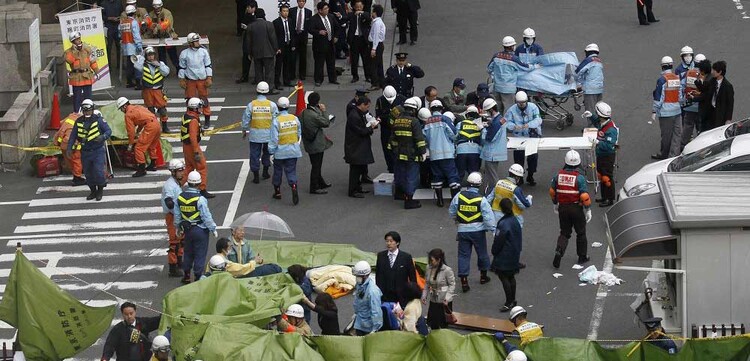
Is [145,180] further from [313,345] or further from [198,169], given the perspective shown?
[313,345]

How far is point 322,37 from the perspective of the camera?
3228 centimetres

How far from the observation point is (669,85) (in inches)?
1065

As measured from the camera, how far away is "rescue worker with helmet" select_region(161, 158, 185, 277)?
23.0 meters

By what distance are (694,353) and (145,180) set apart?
41.8 feet

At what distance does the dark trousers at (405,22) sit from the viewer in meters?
34.6

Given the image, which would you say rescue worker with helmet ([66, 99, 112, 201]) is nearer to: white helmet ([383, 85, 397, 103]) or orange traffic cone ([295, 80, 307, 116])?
white helmet ([383, 85, 397, 103])

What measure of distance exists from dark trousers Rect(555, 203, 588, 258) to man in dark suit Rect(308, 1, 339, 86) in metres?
10.5

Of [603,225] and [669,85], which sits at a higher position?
[669,85]

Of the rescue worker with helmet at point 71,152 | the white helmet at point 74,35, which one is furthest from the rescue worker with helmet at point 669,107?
the white helmet at point 74,35

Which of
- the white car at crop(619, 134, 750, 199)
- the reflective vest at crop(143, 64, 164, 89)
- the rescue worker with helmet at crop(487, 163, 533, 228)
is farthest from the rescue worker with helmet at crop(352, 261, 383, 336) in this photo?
the reflective vest at crop(143, 64, 164, 89)

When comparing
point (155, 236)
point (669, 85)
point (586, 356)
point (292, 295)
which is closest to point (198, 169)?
point (155, 236)

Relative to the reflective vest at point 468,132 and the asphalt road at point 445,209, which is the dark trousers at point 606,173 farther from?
the reflective vest at point 468,132

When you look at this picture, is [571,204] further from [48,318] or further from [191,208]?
[48,318]

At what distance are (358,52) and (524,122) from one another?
714cm
